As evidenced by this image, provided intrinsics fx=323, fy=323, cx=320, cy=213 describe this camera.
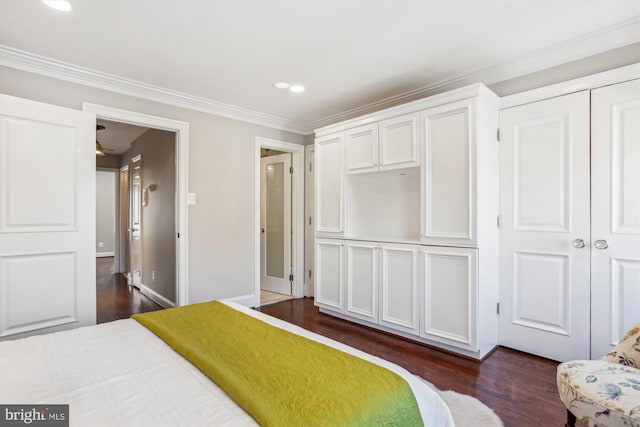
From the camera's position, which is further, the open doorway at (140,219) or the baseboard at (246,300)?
the open doorway at (140,219)

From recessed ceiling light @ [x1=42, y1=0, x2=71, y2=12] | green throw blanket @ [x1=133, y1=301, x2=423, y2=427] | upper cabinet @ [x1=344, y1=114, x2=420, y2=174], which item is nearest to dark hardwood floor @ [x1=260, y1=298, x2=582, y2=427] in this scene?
green throw blanket @ [x1=133, y1=301, x2=423, y2=427]

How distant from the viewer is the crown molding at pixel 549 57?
→ 88.9 inches

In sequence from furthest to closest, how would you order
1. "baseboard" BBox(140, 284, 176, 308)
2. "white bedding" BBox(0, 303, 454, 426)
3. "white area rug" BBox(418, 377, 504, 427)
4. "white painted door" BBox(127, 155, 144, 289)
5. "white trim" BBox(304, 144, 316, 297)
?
"white painted door" BBox(127, 155, 144, 289)
"white trim" BBox(304, 144, 316, 297)
"baseboard" BBox(140, 284, 176, 308)
"white area rug" BBox(418, 377, 504, 427)
"white bedding" BBox(0, 303, 454, 426)

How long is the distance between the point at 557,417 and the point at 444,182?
1.73 metres

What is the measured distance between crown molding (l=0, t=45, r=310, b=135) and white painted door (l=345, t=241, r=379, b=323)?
203cm

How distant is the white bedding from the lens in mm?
988

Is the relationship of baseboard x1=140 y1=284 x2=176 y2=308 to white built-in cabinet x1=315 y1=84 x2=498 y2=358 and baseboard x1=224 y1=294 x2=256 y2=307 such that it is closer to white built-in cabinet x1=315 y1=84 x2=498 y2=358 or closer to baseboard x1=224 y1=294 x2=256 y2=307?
baseboard x1=224 y1=294 x2=256 y2=307

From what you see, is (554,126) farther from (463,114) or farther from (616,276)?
(616,276)

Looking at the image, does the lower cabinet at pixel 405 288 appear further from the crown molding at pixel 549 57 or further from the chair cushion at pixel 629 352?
the crown molding at pixel 549 57

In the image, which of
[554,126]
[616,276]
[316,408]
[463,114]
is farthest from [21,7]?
[616,276]

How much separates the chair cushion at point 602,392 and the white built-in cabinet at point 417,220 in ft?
3.45

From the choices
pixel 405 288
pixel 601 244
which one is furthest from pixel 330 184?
pixel 601 244

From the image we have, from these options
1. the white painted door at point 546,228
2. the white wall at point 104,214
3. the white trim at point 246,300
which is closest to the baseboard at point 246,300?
the white trim at point 246,300

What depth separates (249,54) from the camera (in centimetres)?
261
